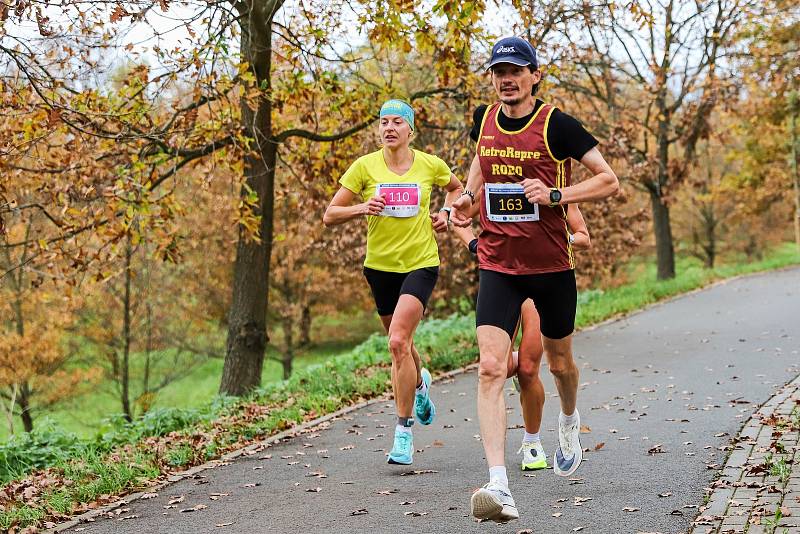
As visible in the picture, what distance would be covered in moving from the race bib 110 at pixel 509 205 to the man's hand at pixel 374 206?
1255mm

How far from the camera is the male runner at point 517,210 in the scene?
5.05 metres

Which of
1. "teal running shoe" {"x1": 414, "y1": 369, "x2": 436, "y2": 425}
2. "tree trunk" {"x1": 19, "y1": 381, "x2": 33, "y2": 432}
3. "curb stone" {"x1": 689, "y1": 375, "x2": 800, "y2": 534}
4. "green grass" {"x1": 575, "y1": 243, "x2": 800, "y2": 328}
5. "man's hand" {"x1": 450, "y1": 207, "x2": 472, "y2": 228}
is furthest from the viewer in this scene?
"tree trunk" {"x1": 19, "y1": 381, "x2": 33, "y2": 432}

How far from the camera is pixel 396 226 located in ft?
22.4

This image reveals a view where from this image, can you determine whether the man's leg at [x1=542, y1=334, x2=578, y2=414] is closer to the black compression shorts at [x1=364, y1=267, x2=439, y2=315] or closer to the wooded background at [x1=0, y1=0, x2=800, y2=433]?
the black compression shorts at [x1=364, y1=267, x2=439, y2=315]

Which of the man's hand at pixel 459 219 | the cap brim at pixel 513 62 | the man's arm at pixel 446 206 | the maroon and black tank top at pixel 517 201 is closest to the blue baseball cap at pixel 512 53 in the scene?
the cap brim at pixel 513 62

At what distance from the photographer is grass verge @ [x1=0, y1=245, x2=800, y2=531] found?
658 centimetres

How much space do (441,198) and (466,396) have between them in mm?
8336

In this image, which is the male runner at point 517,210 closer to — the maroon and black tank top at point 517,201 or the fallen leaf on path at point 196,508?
the maroon and black tank top at point 517,201

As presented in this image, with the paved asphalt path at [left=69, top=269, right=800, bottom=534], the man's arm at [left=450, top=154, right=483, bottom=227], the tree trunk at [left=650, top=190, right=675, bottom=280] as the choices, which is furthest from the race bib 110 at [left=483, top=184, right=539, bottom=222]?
the tree trunk at [left=650, top=190, right=675, bottom=280]

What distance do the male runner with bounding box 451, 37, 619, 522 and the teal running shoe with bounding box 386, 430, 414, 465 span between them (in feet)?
5.98

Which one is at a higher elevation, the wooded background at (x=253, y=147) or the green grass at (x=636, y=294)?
the wooded background at (x=253, y=147)

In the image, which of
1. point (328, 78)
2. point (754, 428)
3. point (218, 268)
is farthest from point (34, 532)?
point (218, 268)

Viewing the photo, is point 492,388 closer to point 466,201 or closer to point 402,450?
point 466,201

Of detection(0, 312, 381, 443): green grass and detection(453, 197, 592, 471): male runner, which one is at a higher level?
detection(453, 197, 592, 471): male runner
